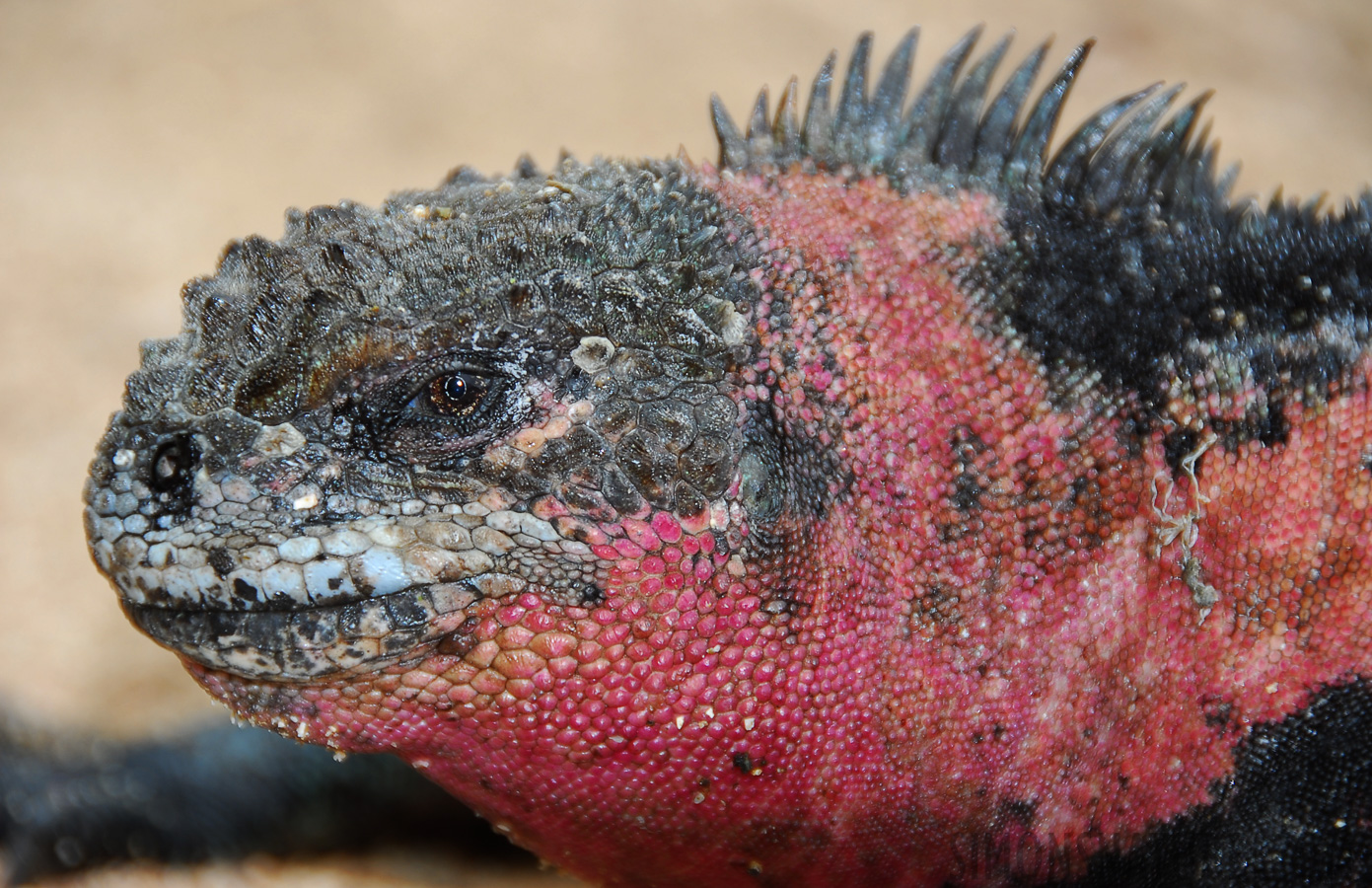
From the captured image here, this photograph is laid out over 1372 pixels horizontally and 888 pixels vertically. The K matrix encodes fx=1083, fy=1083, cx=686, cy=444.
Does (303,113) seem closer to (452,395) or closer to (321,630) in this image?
(452,395)

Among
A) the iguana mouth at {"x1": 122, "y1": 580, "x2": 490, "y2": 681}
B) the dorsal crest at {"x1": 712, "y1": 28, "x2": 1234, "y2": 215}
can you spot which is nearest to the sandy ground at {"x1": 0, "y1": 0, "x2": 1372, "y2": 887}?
the iguana mouth at {"x1": 122, "y1": 580, "x2": 490, "y2": 681}

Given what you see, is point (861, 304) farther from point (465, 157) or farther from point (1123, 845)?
point (465, 157)

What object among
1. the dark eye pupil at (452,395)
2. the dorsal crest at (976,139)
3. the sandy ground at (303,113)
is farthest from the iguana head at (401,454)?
the sandy ground at (303,113)

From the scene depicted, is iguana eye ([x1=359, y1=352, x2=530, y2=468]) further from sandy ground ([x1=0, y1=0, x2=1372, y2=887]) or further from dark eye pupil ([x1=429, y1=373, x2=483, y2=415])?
sandy ground ([x1=0, y1=0, x2=1372, y2=887])

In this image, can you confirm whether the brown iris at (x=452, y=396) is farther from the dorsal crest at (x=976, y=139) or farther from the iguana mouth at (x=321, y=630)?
the dorsal crest at (x=976, y=139)

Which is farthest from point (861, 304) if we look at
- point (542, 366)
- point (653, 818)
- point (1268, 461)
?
point (653, 818)

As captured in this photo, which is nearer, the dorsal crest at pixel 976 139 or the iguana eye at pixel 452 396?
the iguana eye at pixel 452 396
